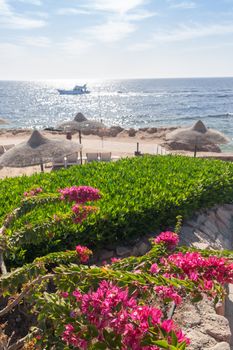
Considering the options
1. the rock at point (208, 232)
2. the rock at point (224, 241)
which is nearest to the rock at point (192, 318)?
the rock at point (208, 232)

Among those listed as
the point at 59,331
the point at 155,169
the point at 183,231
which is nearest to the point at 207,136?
the point at 155,169

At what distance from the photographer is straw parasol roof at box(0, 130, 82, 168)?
12.8 meters

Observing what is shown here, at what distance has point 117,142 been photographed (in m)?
32.3

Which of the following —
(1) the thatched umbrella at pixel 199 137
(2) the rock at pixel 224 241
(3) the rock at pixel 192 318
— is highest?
(1) the thatched umbrella at pixel 199 137

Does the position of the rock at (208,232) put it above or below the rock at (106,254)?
below

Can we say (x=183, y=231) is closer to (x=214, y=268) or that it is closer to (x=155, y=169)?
(x=155, y=169)

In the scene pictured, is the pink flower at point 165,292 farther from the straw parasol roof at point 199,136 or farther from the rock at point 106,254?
the straw parasol roof at point 199,136

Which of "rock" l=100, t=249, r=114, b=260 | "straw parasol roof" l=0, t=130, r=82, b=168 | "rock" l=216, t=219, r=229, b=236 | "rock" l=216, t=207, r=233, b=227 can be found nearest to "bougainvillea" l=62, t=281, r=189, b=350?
"rock" l=100, t=249, r=114, b=260

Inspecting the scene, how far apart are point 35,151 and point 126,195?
713 cm

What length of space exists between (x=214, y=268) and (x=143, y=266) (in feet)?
2.78

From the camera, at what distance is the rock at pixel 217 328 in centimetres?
434

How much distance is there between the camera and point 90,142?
31375 millimetres

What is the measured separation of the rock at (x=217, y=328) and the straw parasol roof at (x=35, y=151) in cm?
976

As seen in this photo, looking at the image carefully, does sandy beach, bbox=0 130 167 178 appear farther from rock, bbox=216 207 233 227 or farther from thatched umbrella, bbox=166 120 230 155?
rock, bbox=216 207 233 227
